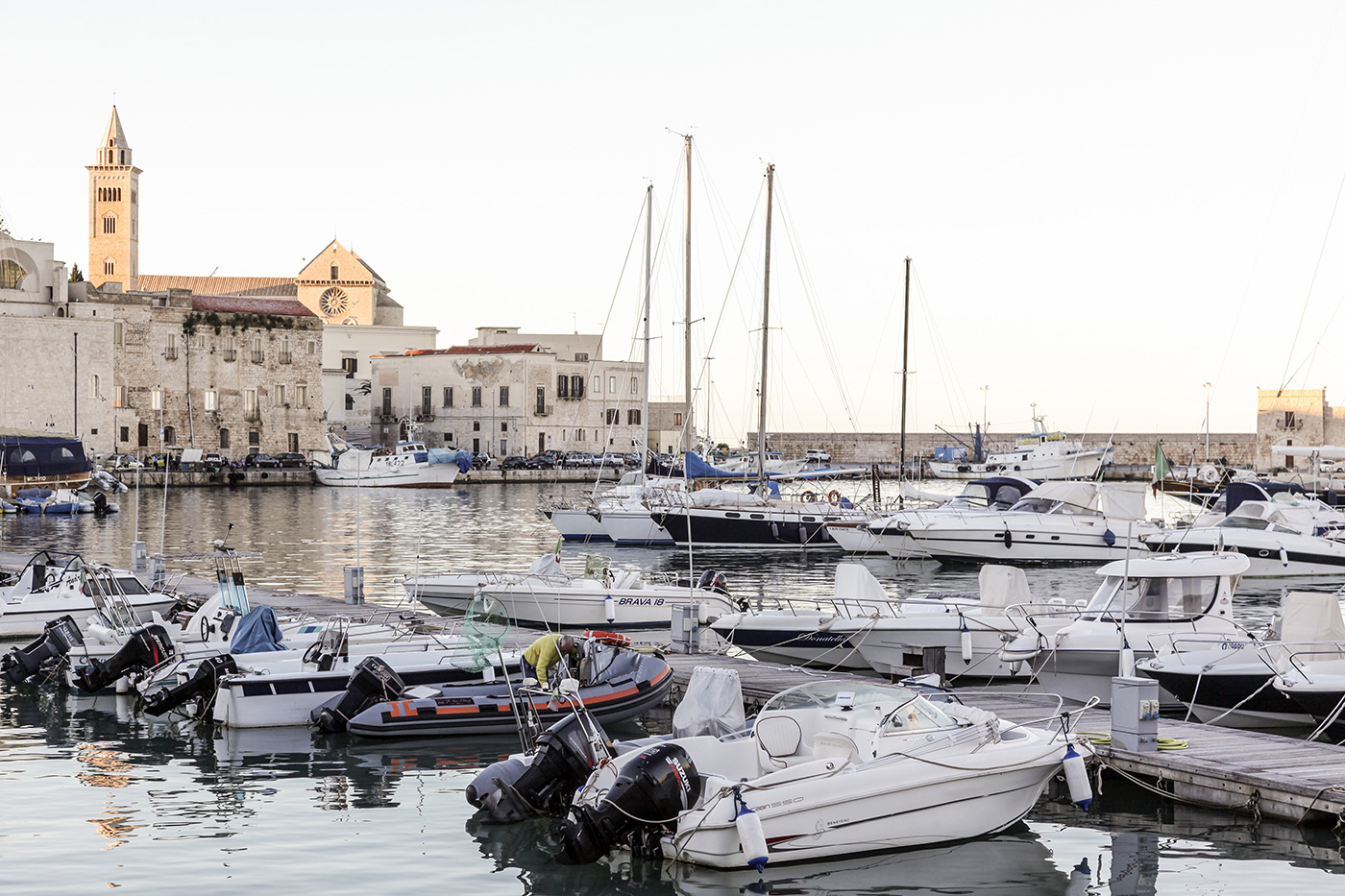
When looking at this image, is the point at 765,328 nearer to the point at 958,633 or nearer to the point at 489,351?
the point at 958,633

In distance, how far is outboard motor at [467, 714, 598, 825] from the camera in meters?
11.6

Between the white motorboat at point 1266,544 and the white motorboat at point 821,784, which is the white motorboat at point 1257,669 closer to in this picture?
the white motorboat at point 821,784

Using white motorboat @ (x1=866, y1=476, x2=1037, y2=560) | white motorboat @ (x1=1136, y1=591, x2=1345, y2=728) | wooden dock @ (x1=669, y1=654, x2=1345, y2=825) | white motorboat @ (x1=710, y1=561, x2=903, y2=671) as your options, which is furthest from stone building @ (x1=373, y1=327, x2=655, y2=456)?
wooden dock @ (x1=669, y1=654, x2=1345, y2=825)

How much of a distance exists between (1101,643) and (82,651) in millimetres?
12591

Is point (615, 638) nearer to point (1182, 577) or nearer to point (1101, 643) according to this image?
point (1101, 643)

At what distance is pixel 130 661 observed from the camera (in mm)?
17203

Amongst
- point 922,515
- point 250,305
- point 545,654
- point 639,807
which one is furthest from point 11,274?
point 639,807

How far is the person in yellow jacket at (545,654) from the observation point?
596 inches

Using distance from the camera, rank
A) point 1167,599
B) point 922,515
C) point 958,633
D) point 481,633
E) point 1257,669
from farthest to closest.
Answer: point 922,515 → point 958,633 → point 1167,599 → point 481,633 → point 1257,669

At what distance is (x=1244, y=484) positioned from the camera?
38125 millimetres

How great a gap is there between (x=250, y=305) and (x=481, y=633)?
230ft

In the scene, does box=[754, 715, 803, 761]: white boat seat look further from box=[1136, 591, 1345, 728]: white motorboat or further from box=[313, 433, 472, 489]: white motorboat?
box=[313, 433, 472, 489]: white motorboat

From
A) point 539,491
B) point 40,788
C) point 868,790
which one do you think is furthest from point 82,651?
point 539,491

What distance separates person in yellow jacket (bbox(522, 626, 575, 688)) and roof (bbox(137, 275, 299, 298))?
99.8 metres
